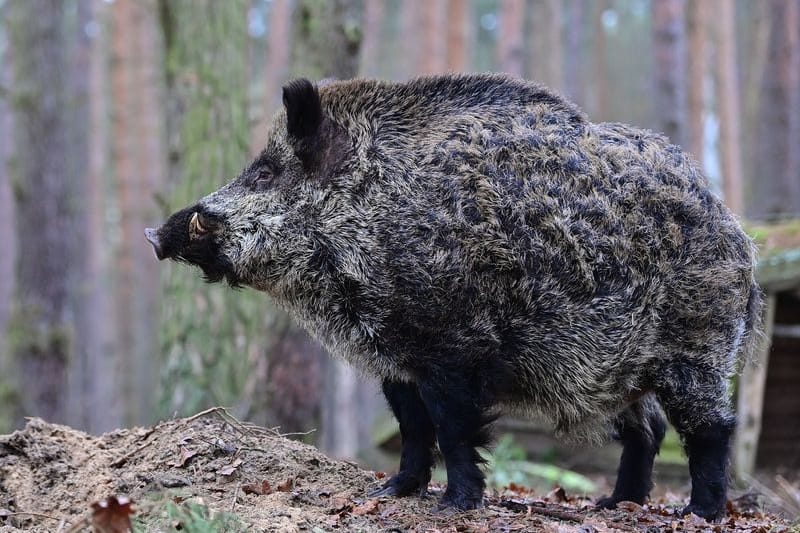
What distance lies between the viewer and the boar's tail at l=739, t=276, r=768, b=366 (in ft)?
16.7

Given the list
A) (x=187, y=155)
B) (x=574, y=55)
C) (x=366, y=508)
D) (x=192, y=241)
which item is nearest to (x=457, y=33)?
(x=574, y=55)

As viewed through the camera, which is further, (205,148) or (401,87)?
(205,148)

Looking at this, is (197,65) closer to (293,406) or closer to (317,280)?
(293,406)

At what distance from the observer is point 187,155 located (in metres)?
8.52

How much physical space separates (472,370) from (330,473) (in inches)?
45.9

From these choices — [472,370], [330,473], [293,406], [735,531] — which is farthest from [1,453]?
[293,406]

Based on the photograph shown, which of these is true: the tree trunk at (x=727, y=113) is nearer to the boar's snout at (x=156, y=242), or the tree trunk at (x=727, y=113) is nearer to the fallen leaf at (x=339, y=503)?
the fallen leaf at (x=339, y=503)

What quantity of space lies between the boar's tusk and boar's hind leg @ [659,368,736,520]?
2.51 meters

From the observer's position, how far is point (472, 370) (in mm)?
4406

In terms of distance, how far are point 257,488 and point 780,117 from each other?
1383 centimetres

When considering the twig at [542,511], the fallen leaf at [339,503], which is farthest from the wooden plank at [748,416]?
the fallen leaf at [339,503]

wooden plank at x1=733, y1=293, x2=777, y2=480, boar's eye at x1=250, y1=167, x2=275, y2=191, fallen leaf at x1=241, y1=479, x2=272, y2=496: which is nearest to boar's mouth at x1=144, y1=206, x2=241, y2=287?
boar's eye at x1=250, y1=167, x2=275, y2=191

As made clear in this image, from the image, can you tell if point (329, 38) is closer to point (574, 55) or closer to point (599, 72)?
point (574, 55)

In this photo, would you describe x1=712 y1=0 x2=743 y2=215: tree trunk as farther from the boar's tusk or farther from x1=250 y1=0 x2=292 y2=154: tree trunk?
the boar's tusk
